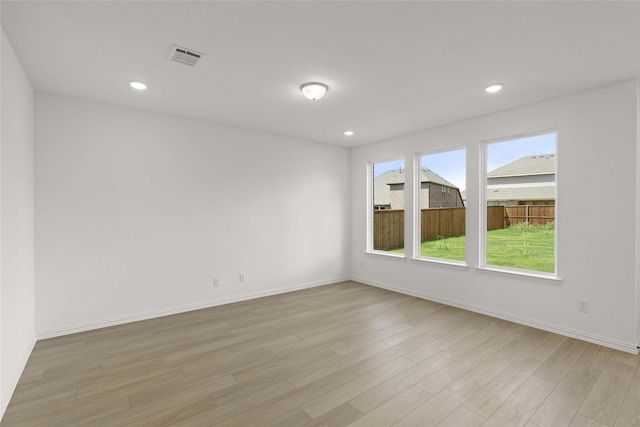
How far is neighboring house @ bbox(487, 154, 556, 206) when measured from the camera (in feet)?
11.7

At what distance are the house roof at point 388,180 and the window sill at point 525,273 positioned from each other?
4.51 feet

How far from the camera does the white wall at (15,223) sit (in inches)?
85.3

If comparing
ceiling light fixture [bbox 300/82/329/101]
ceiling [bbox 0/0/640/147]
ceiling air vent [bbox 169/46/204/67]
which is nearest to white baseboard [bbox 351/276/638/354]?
ceiling [bbox 0/0/640/147]

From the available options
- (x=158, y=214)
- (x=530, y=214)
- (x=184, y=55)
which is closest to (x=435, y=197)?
(x=530, y=214)

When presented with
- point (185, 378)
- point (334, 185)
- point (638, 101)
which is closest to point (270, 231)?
point (334, 185)

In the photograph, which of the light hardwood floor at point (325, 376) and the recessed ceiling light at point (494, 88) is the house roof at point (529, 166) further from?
the light hardwood floor at point (325, 376)

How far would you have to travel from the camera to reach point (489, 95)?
3293 mm

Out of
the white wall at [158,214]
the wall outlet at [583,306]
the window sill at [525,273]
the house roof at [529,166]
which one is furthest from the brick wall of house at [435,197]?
the wall outlet at [583,306]

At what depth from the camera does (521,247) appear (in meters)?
3.81

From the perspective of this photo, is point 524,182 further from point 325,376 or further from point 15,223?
point 15,223

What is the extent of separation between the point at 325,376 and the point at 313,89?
2.61 m

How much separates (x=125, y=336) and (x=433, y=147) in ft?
15.2

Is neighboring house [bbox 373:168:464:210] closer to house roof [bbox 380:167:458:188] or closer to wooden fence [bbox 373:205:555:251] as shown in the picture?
house roof [bbox 380:167:458:188]

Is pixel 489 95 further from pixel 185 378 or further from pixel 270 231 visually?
pixel 185 378
